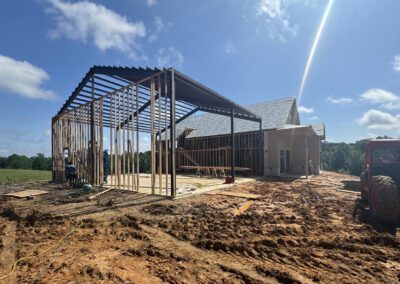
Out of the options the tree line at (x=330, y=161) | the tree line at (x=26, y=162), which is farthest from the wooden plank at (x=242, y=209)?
the tree line at (x=26, y=162)

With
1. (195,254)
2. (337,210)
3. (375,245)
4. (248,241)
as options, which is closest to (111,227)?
(195,254)

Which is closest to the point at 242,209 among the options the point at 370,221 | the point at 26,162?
the point at 370,221

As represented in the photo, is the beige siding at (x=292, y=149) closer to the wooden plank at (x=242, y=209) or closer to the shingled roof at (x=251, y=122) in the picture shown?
the shingled roof at (x=251, y=122)

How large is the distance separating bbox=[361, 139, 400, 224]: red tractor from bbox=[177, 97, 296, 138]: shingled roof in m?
9.01

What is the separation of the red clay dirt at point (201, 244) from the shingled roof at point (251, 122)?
10.2m

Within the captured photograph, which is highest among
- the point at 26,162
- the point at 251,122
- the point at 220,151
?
the point at 251,122

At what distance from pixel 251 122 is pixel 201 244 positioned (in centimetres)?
1425

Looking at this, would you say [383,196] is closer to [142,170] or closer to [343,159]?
[142,170]

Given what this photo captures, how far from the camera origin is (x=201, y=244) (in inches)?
137

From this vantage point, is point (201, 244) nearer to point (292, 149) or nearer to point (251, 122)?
point (251, 122)

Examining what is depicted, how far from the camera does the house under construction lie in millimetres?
8438

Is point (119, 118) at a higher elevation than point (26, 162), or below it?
higher

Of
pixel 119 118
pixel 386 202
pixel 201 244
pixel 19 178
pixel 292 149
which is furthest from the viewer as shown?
pixel 292 149

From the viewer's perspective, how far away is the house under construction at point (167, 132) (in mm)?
8438
